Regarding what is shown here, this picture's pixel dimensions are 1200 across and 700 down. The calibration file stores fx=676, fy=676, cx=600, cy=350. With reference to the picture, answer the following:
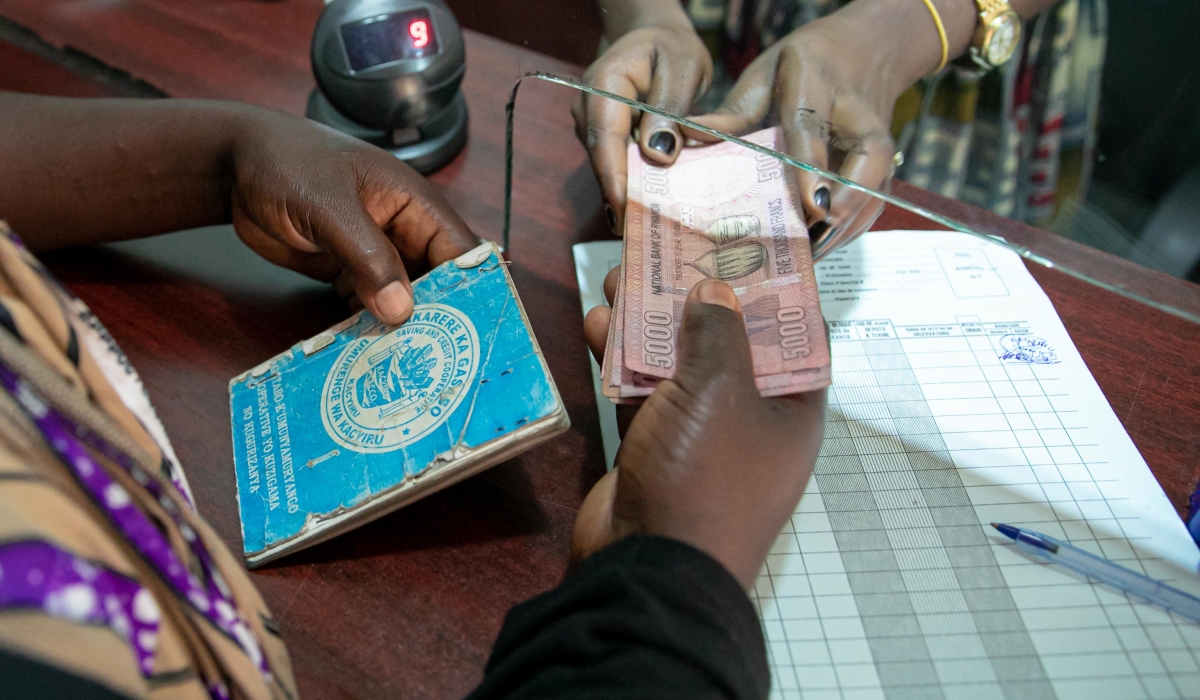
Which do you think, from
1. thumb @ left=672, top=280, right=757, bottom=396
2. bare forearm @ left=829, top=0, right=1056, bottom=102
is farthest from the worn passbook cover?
bare forearm @ left=829, top=0, right=1056, bottom=102

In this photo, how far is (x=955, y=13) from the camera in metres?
0.75

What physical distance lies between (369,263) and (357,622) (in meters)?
0.31

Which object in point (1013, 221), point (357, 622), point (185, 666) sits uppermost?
point (1013, 221)

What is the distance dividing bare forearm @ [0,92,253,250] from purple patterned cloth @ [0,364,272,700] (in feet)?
1.57

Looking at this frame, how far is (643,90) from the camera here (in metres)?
0.69

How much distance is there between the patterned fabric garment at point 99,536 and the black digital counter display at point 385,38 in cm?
52

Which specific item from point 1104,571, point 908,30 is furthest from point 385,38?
point 1104,571

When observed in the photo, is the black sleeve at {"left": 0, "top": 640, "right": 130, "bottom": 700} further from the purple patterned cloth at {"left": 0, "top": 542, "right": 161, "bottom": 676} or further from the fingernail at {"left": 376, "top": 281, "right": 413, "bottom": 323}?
the fingernail at {"left": 376, "top": 281, "right": 413, "bottom": 323}

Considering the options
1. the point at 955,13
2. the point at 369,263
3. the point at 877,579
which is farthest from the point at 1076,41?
the point at 369,263

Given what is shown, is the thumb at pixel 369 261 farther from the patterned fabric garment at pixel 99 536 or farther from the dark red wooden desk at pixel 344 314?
the patterned fabric garment at pixel 99 536

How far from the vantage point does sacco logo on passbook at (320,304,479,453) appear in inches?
22.2

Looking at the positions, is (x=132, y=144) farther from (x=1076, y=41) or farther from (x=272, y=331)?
(x=1076, y=41)

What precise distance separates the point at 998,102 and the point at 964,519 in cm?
43

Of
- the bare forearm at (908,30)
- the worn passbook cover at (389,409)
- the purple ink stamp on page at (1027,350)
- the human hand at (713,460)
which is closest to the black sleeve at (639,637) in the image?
the human hand at (713,460)
